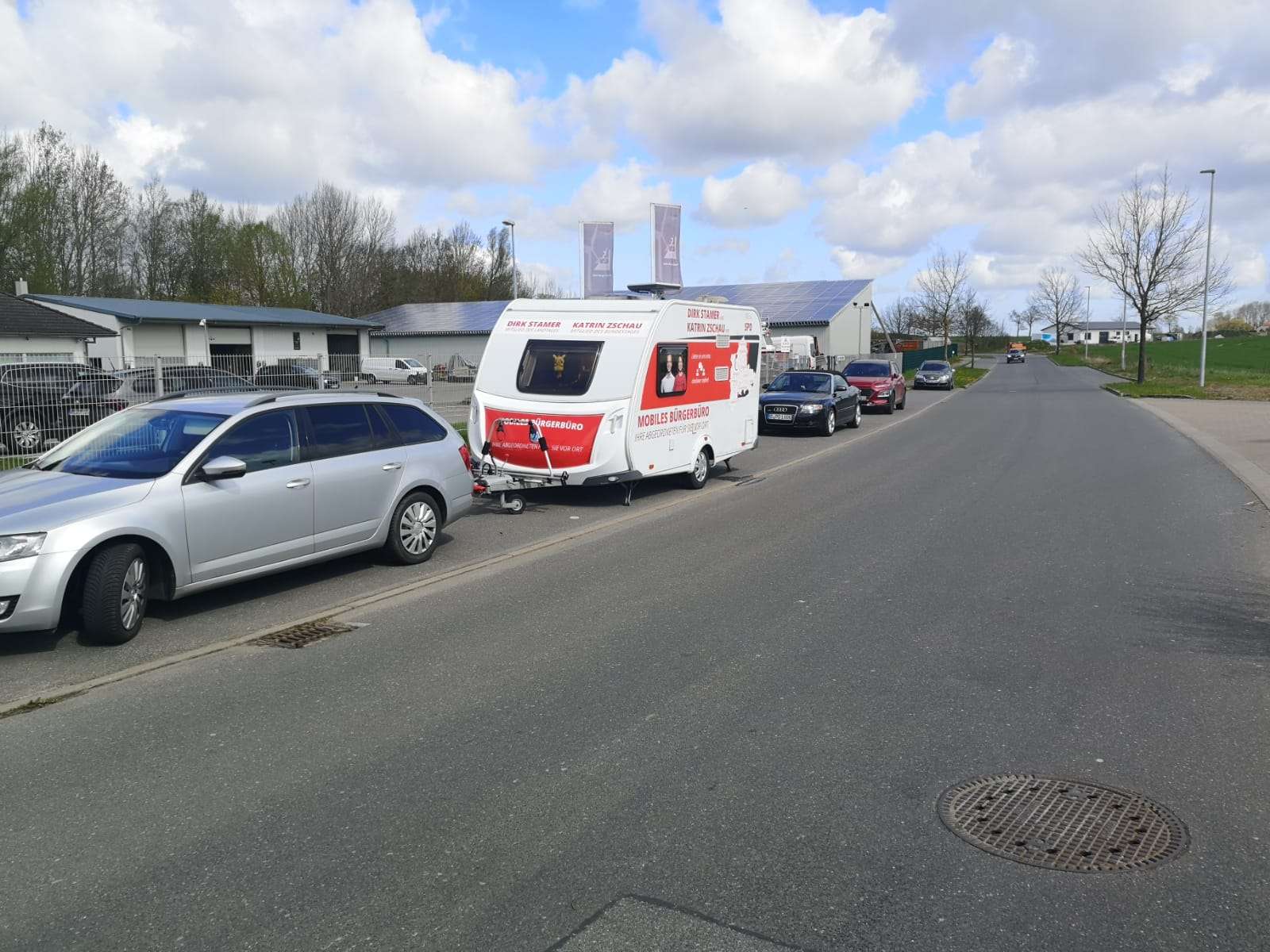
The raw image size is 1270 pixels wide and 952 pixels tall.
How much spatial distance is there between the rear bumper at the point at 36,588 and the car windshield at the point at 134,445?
1.00 metres

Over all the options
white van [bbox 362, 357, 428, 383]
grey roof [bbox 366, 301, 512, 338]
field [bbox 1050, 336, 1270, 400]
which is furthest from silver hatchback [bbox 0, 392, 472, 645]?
grey roof [bbox 366, 301, 512, 338]

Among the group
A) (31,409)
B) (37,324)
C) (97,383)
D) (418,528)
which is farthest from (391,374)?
(37,324)

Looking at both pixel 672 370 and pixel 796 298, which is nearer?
pixel 672 370

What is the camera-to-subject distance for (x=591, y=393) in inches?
485

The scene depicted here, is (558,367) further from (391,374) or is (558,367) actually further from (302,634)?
(391,374)

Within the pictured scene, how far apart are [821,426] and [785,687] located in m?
17.9

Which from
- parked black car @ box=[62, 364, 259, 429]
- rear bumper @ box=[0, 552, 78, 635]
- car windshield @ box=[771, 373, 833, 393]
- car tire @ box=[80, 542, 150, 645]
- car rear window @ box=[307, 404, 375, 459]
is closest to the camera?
rear bumper @ box=[0, 552, 78, 635]

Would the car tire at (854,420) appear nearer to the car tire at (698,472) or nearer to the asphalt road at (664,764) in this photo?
the car tire at (698,472)

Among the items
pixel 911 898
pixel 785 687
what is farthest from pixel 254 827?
pixel 785 687

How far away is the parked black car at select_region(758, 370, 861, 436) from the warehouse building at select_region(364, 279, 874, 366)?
31.3 meters

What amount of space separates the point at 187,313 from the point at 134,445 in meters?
41.3

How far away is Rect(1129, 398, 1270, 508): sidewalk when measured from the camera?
1591 cm

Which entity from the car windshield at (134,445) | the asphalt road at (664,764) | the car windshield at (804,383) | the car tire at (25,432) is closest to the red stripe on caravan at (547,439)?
the asphalt road at (664,764)

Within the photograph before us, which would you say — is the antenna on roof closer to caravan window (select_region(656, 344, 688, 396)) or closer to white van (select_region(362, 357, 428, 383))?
caravan window (select_region(656, 344, 688, 396))
